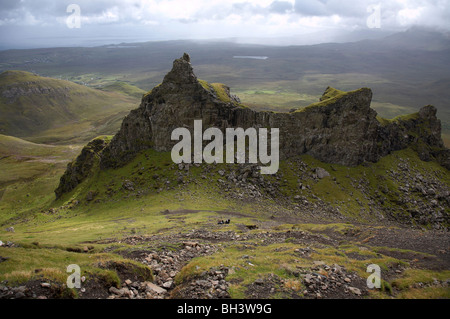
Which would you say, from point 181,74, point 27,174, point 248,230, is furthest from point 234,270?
point 27,174

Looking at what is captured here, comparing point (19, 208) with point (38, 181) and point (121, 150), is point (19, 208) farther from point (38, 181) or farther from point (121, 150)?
point (121, 150)

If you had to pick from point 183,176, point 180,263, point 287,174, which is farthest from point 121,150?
point 180,263

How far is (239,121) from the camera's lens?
8438 centimetres

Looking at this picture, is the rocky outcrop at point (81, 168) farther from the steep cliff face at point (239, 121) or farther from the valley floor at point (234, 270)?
the valley floor at point (234, 270)

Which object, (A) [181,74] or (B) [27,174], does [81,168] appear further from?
(B) [27,174]

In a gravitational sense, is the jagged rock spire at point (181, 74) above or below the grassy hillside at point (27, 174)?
above

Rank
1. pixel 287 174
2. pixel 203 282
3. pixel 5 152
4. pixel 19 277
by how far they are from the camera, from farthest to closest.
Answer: pixel 5 152 < pixel 287 174 < pixel 203 282 < pixel 19 277

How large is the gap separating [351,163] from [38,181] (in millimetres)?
135003

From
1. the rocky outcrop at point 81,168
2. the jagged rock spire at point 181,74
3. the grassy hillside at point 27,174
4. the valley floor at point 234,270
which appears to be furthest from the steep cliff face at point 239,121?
the valley floor at point 234,270

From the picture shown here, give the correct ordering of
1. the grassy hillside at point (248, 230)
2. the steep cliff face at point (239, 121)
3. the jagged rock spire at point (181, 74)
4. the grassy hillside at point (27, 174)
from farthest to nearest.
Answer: the grassy hillside at point (27, 174) < the steep cliff face at point (239, 121) < the jagged rock spire at point (181, 74) < the grassy hillside at point (248, 230)

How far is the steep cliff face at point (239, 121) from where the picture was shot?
83.8 metres

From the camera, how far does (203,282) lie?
19969 millimetres

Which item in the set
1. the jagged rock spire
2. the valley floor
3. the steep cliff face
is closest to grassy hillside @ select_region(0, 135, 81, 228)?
the steep cliff face

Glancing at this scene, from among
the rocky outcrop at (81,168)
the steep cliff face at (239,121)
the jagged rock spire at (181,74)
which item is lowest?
the rocky outcrop at (81,168)
